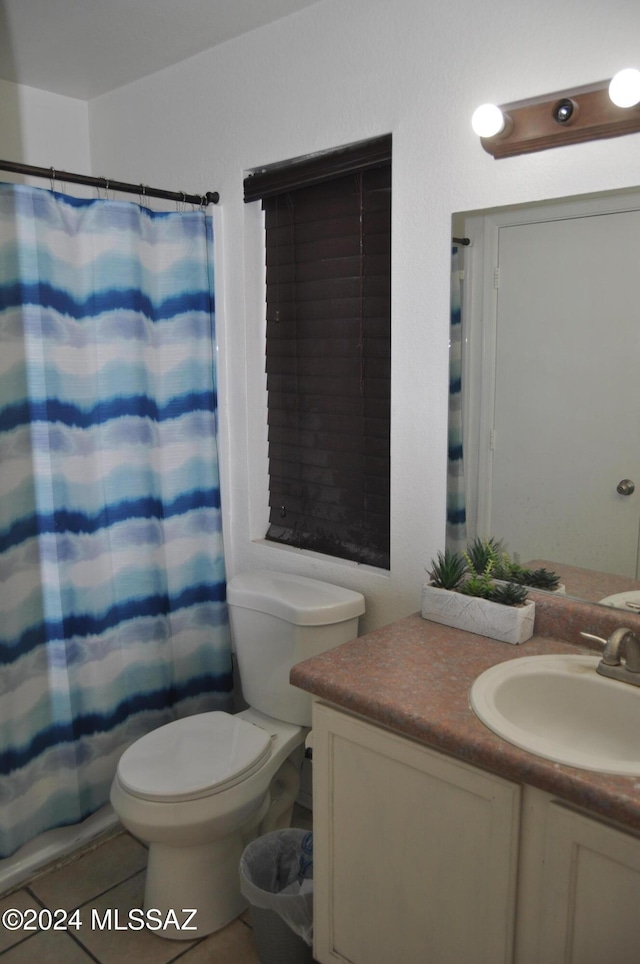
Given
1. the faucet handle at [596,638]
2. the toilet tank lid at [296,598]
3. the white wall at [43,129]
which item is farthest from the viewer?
the white wall at [43,129]

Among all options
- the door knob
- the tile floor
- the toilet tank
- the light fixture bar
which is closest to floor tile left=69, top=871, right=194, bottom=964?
the tile floor

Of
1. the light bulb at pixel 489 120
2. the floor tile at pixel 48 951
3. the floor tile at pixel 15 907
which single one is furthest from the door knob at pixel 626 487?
the floor tile at pixel 15 907

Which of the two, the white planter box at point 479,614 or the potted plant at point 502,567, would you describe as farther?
the potted plant at point 502,567

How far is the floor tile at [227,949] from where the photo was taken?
1.84m

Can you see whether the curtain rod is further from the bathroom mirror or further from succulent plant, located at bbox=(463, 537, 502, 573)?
succulent plant, located at bbox=(463, 537, 502, 573)

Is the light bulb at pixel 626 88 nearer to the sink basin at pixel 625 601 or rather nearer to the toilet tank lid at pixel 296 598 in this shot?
the sink basin at pixel 625 601

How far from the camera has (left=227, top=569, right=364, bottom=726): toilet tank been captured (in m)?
2.01

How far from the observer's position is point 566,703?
149 cm

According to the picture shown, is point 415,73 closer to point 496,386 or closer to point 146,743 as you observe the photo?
point 496,386

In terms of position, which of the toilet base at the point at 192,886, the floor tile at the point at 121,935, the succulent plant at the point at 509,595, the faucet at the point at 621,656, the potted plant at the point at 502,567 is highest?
the potted plant at the point at 502,567

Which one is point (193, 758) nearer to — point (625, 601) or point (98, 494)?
point (98, 494)

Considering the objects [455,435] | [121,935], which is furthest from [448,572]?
[121,935]

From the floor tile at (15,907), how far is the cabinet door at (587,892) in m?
1.38

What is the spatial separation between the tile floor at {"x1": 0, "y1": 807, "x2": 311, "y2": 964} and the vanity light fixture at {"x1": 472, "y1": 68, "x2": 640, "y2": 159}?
6.65ft
